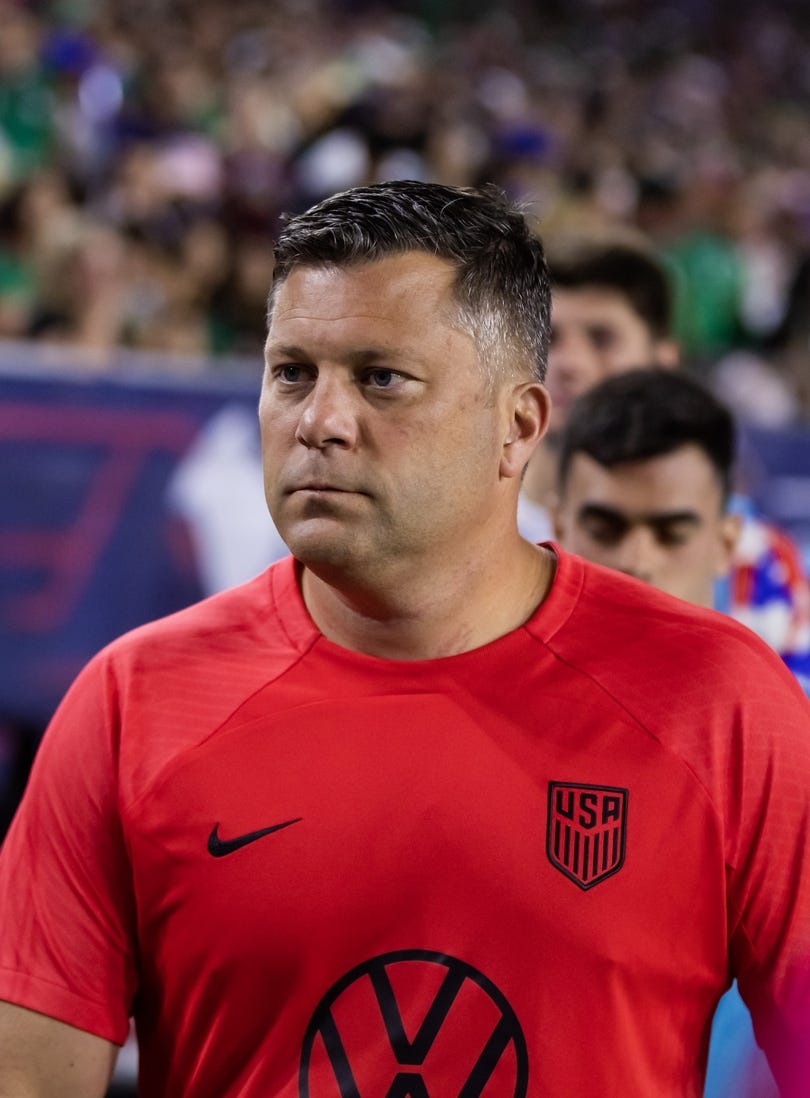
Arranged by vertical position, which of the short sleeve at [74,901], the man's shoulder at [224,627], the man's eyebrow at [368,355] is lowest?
the short sleeve at [74,901]

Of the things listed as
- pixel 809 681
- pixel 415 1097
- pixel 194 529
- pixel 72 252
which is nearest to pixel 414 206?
pixel 415 1097

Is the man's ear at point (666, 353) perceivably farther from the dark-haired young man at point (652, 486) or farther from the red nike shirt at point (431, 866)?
the red nike shirt at point (431, 866)

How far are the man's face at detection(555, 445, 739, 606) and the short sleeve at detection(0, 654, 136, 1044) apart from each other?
1.36m

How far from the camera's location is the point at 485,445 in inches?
84.7

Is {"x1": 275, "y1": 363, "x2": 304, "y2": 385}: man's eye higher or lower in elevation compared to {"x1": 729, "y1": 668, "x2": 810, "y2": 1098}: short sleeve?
higher

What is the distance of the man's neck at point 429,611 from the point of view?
7.07 ft

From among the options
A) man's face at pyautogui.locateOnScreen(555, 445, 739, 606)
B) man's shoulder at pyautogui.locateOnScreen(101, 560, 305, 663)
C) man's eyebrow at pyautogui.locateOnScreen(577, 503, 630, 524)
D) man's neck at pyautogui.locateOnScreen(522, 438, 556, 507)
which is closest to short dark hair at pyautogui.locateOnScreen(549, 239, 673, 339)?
man's neck at pyautogui.locateOnScreen(522, 438, 556, 507)

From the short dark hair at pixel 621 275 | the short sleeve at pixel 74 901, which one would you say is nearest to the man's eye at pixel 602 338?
the short dark hair at pixel 621 275

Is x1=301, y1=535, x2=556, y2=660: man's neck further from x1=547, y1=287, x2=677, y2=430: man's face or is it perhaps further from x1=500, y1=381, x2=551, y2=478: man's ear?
x1=547, y1=287, x2=677, y2=430: man's face

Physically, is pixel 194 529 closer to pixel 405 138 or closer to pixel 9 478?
pixel 9 478

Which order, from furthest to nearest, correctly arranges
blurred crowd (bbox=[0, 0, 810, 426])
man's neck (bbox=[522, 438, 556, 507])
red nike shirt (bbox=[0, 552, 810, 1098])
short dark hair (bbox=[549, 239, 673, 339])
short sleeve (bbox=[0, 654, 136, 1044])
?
blurred crowd (bbox=[0, 0, 810, 426])
short dark hair (bbox=[549, 239, 673, 339])
man's neck (bbox=[522, 438, 556, 507])
short sleeve (bbox=[0, 654, 136, 1044])
red nike shirt (bbox=[0, 552, 810, 1098])

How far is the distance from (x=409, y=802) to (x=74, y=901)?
478 millimetres

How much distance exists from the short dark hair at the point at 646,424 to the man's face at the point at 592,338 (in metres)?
0.74

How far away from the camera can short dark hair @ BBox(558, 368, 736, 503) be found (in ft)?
10.8
